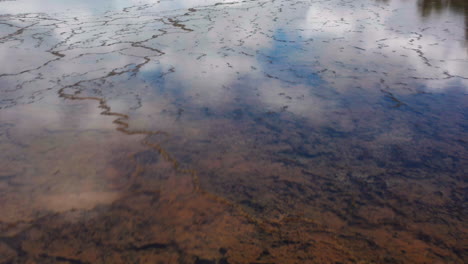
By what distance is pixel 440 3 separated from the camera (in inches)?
293

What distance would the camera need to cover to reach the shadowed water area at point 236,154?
116 cm

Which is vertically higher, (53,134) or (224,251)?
(53,134)

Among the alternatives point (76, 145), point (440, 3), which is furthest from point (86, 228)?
point (440, 3)

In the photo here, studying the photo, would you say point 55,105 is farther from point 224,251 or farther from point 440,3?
point 440,3

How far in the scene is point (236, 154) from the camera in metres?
1.70

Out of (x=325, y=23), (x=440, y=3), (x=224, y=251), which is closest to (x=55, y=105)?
(x=224, y=251)

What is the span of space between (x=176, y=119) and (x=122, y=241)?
1.09 meters

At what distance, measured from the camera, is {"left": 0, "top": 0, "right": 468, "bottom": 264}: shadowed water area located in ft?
3.81

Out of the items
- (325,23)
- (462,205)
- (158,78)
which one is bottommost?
(462,205)

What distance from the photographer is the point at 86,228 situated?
4.05ft

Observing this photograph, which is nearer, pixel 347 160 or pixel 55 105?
pixel 347 160

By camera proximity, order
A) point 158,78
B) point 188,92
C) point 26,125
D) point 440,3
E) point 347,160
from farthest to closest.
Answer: point 440,3, point 158,78, point 188,92, point 26,125, point 347,160

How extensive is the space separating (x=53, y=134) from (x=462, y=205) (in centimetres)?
238

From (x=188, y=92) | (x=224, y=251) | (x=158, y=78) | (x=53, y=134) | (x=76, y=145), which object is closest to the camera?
(x=224, y=251)
